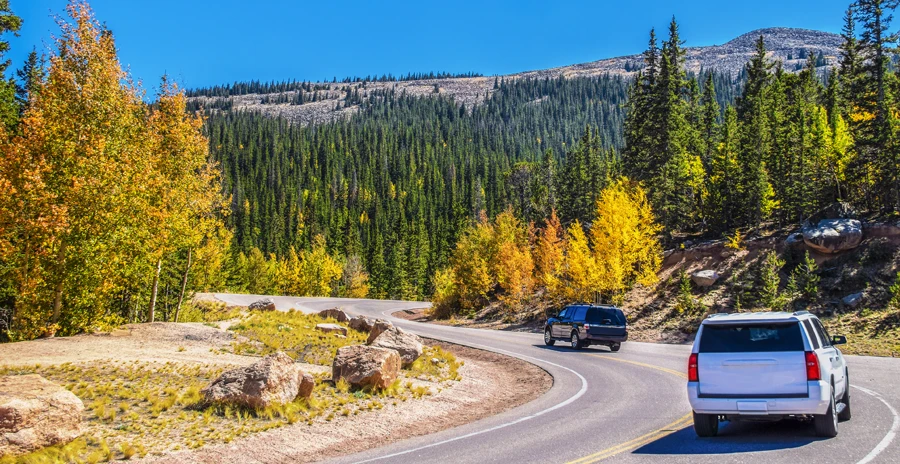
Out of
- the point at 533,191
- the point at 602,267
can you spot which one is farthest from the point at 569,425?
the point at 533,191

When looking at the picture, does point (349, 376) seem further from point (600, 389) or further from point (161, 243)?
point (161, 243)

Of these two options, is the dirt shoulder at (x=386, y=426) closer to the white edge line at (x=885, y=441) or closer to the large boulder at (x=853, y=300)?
the white edge line at (x=885, y=441)

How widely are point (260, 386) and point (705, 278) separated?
29.5m

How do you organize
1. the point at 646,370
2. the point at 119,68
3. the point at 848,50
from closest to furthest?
1. the point at 646,370
2. the point at 119,68
3. the point at 848,50

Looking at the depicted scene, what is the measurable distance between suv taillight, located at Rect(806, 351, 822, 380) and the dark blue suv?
54.7ft

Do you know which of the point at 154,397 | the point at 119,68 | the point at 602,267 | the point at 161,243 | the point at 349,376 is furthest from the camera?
the point at 602,267

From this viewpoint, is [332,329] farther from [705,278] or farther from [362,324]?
[705,278]

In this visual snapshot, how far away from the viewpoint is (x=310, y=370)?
16344mm

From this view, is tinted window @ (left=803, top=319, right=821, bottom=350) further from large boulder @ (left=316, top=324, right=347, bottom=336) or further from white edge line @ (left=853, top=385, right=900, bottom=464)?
large boulder @ (left=316, top=324, right=347, bottom=336)

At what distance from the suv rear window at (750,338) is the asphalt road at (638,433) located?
140 cm

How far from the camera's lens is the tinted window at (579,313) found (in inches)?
1009

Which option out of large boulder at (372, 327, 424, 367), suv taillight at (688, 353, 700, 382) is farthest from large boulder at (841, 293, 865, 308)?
suv taillight at (688, 353, 700, 382)

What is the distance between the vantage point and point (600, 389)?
15195 millimetres

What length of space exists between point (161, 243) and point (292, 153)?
182 meters
